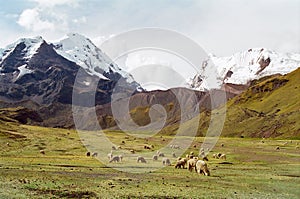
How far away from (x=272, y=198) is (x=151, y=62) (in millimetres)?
40661

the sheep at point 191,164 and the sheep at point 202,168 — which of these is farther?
the sheep at point 191,164

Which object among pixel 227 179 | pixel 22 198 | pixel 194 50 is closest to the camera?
pixel 22 198

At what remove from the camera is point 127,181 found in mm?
46156

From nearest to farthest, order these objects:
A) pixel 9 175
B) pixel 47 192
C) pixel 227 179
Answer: pixel 47 192
pixel 9 175
pixel 227 179

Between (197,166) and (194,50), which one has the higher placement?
(194,50)

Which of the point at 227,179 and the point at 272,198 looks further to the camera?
the point at 227,179

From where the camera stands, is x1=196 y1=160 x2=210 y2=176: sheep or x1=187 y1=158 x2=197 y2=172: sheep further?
x1=187 y1=158 x2=197 y2=172: sheep

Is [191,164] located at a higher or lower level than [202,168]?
higher

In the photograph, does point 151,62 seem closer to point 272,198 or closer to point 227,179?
point 227,179

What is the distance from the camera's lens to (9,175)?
148 ft

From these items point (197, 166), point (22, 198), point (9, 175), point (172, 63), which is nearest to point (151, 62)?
point (172, 63)

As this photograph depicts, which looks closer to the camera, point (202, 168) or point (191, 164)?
point (202, 168)

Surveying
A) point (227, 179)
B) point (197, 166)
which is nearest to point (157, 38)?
point (197, 166)

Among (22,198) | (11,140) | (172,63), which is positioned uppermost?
(172,63)
